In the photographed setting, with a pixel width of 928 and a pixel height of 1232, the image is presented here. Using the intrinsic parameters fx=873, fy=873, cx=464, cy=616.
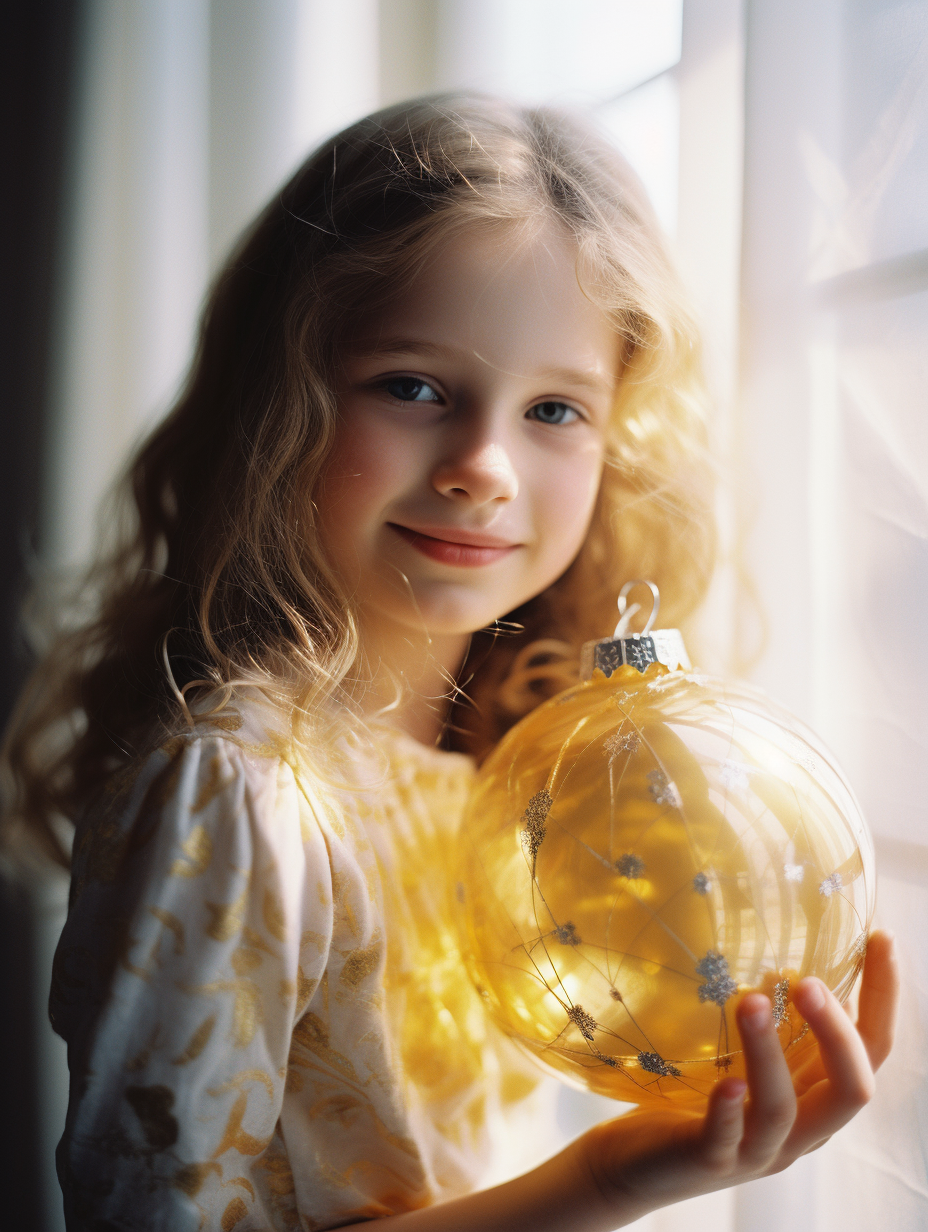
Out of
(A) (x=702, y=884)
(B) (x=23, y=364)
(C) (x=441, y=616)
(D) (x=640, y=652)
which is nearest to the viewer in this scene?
(A) (x=702, y=884)

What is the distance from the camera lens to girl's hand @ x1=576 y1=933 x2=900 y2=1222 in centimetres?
45

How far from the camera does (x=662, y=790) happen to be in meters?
0.46

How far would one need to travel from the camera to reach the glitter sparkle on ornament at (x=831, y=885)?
455mm

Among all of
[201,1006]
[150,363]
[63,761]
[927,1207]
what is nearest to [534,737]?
[201,1006]

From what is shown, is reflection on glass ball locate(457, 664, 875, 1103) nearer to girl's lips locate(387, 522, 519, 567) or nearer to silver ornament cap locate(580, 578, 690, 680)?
silver ornament cap locate(580, 578, 690, 680)

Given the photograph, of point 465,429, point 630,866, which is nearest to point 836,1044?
point 630,866

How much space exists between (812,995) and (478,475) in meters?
0.37

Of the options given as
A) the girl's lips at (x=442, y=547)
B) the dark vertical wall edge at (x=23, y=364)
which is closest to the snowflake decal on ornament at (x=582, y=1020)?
the girl's lips at (x=442, y=547)

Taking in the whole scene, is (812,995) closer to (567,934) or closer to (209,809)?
(567,934)

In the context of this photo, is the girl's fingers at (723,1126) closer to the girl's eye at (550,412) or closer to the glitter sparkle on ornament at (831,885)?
the glitter sparkle on ornament at (831,885)

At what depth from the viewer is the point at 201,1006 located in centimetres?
51

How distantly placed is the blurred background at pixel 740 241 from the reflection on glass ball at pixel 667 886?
0.59 feet

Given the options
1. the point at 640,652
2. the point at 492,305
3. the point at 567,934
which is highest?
the point at 492,305

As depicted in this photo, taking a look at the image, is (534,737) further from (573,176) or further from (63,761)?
(63,761)
